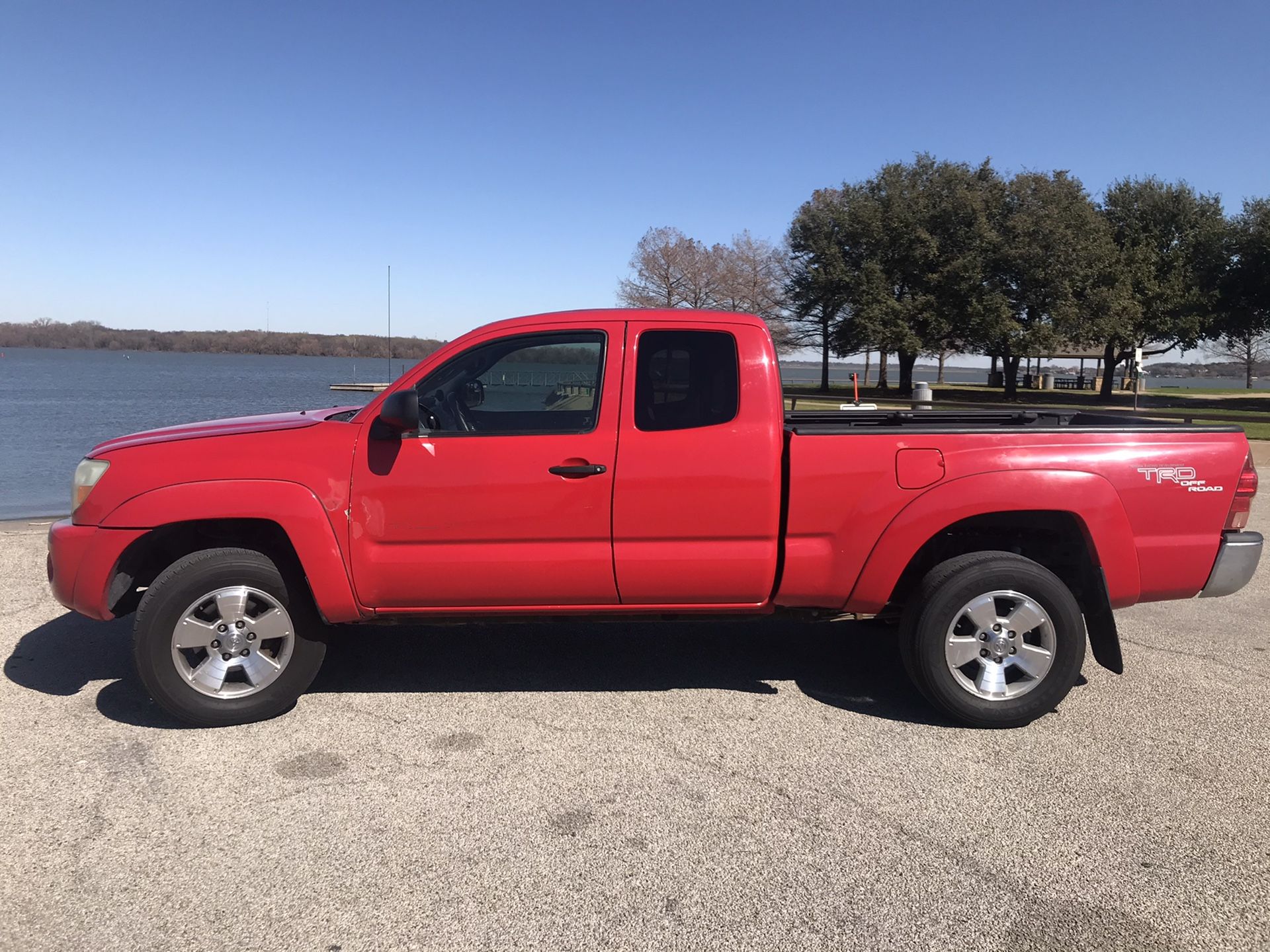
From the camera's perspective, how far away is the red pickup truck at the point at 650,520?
4254mm

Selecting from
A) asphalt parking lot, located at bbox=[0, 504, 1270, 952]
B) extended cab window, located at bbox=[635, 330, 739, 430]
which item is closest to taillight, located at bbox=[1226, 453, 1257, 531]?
asphalt parking lot, located at bbox=[0, 504, 1270, 952]

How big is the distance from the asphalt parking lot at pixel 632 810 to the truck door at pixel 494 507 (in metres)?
0.66

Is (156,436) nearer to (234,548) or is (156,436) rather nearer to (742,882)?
(234,548)

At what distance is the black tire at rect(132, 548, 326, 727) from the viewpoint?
13.9 feet

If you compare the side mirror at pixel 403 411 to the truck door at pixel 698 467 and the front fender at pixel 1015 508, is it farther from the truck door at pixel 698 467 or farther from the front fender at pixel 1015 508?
the front fender at pixel 1015 508

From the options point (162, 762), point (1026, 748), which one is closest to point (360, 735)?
point (162, 762)

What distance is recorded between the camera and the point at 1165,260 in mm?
44594

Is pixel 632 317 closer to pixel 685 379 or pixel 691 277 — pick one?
pixel 685 379

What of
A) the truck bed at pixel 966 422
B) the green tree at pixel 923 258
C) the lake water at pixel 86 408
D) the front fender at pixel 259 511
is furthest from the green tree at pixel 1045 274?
the front fender at pixel 259 511

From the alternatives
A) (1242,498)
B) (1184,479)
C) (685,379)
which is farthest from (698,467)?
(1242,498)

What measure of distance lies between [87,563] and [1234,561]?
5225mm

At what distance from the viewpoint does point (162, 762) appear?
4.02 meters

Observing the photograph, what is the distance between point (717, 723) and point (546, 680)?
1042mm

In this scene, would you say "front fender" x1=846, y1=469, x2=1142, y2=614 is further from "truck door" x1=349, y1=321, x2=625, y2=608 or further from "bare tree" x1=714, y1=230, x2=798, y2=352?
"bare tree" x1=714, y1=230, x2=798, y2=352
